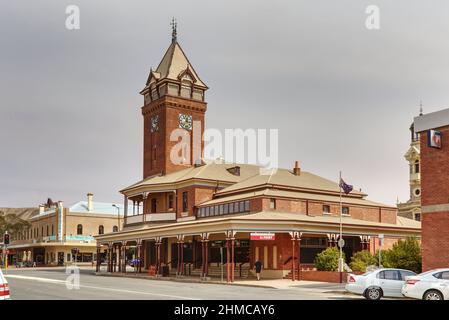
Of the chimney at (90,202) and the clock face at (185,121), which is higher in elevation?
the clock face at (185,121)

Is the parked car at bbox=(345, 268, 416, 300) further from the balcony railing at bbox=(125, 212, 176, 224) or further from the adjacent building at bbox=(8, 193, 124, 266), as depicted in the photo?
the adjacent building at bbox=(8, 193, 124, 266)

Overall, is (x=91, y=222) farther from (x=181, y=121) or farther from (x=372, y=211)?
(x=372, y=211)

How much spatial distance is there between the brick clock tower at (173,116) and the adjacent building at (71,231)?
2277 centimetres

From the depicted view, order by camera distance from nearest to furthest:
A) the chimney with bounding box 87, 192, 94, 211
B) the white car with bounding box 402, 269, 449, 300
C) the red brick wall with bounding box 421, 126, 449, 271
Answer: the white car with bounding box 402, 269, 449, 300
the red brick wall with bounding box 421, 126, 449, 271
the chimney with bounding box 87, 192, 94, 211

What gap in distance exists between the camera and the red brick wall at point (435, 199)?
30984 millimetres

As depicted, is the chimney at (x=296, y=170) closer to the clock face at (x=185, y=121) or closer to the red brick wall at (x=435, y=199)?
the clock face at (x=185, y=121)

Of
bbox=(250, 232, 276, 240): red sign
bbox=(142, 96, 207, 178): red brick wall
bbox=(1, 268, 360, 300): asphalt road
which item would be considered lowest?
bbox=(1, 268, 360, 300): asphalt road

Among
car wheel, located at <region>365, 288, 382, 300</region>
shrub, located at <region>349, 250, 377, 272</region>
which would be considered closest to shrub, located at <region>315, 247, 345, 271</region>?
shrub, located at <region>349, 250, 377, 272</region>

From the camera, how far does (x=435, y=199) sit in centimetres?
3153

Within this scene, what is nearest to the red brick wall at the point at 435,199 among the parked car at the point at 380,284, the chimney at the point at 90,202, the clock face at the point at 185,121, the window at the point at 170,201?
the parked car at the point at 380,284

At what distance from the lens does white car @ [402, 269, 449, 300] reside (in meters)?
22.8

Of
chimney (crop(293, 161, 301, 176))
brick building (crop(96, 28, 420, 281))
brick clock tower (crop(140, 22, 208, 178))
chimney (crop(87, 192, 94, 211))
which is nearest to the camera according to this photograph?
brick building (crop(96, 28, 420, 281))

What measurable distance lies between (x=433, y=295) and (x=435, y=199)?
9.47m

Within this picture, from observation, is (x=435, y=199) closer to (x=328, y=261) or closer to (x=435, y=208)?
(x=435, y=208)
